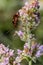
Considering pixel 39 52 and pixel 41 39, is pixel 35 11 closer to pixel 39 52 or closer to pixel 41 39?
pixel 39 52

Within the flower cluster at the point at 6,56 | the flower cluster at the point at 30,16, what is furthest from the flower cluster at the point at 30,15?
the flower cluster at the point at 6,56

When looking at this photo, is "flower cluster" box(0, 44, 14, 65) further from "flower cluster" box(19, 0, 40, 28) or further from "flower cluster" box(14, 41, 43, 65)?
"flower cluster" box(19, 0, 40, 28)

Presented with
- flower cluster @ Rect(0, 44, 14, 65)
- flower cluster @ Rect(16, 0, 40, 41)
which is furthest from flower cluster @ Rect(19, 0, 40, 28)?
flower cluster @ Rect(0, 44, 14, 65)

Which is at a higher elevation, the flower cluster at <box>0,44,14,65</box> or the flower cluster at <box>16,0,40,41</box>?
the flower cluster at <box>16,0,40,41</box>

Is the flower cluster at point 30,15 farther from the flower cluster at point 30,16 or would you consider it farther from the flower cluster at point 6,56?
the flower cluster at point 6,56

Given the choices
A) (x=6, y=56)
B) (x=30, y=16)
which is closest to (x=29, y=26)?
(x=30, y=16)

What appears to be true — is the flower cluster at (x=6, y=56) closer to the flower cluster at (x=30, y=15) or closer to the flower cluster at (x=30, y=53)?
the flower cluster at (x=30, y=53)

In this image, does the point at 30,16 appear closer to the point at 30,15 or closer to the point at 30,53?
the point at 30,15

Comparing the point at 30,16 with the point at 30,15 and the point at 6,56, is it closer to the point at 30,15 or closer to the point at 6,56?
the point at 30,15

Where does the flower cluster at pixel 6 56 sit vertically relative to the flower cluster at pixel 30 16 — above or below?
below

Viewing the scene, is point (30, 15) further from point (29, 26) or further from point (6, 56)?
point (6, 56)

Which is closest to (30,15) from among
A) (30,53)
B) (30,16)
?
(30,16)
